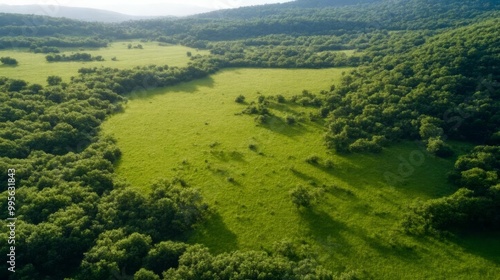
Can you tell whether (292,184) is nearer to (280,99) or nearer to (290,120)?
(290,120)

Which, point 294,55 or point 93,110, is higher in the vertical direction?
point 294,55

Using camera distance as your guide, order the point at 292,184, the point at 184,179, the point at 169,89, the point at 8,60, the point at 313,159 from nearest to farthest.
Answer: the point at 292,184 < the point at 184,179 < the point at 313,159 < the point at 169,89 < the point at 8,60

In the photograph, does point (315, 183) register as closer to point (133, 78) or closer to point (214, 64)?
point (133, 78)

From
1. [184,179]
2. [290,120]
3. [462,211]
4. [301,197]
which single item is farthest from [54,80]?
[462,211]

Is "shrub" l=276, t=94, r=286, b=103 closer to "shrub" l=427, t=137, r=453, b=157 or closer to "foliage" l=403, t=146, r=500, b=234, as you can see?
"shrub" l=427, t=137, r=453, b=157

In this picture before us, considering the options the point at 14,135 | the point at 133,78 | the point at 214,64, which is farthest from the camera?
the point at 214,64

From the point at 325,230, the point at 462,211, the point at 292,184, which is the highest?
the point at 462,211

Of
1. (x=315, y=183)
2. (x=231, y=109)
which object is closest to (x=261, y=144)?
(x=315, y=183)
